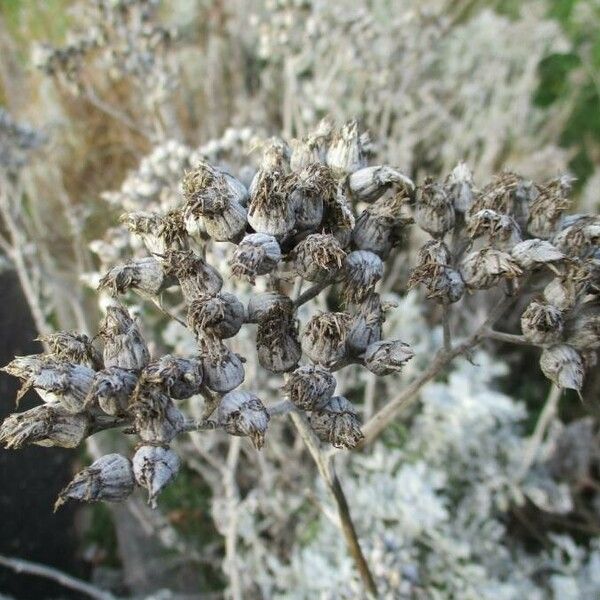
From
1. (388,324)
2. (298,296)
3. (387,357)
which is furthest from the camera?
(388,324)

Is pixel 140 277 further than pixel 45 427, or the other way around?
pixel 140 277

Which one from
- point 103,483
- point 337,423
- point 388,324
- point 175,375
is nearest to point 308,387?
point 337,423

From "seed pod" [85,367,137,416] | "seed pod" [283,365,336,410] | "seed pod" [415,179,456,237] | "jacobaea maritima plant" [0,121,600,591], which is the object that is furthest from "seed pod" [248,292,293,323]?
"seed pod" [415,179,456,237]

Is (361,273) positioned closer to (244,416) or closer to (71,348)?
A: (244,416)

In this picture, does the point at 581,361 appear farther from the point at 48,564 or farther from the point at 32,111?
the point at 32,111

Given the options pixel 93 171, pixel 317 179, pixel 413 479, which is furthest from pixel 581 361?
pixel 93 171

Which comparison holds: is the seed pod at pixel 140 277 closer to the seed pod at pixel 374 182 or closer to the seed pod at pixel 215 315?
the seed pod at pixel 215 315

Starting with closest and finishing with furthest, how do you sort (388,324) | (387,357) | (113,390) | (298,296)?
(113,390)
(387,357)
(298,296)
(388,324)
